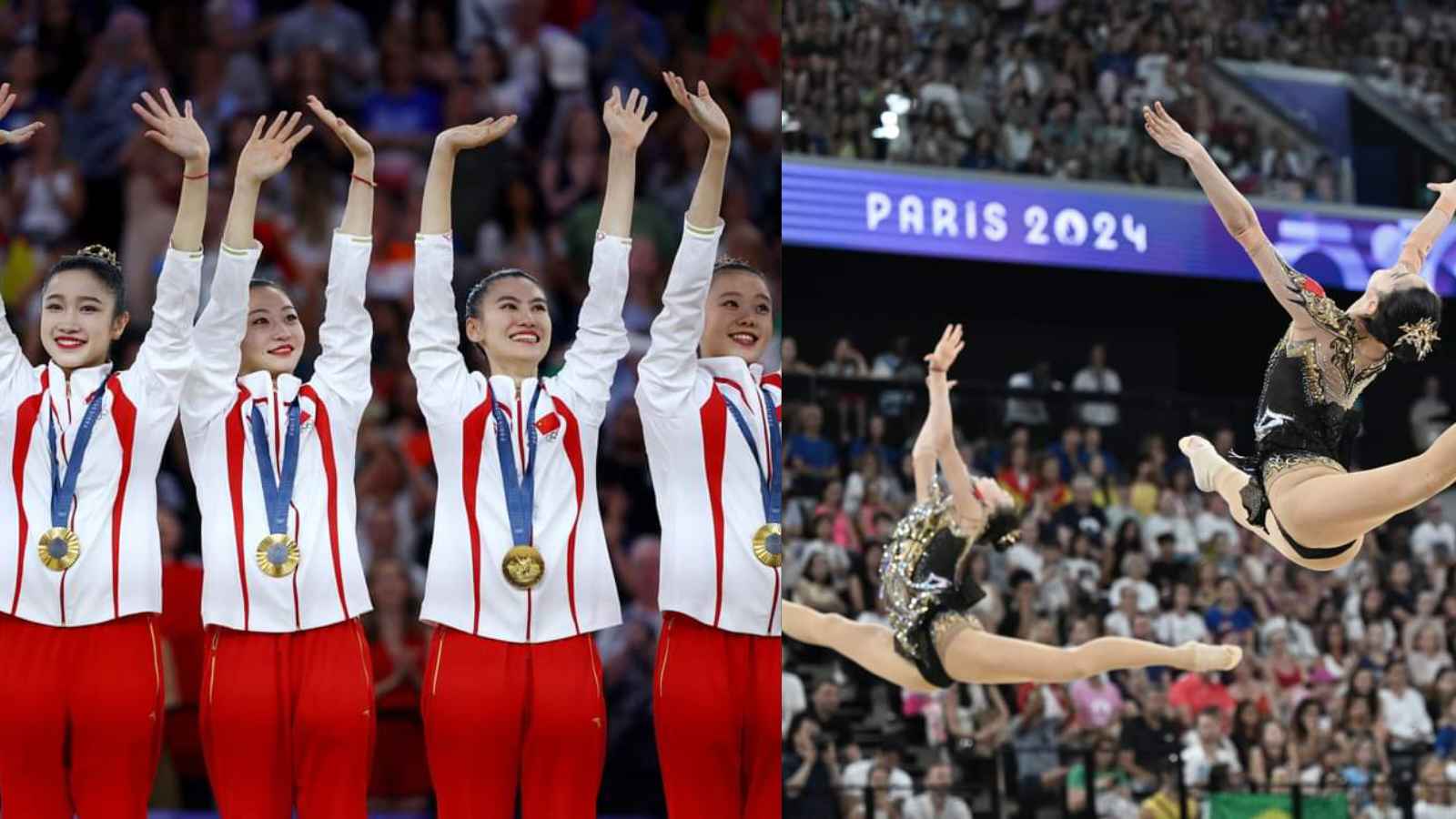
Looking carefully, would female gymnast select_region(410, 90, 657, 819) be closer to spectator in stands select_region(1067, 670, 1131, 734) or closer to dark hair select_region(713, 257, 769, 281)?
dark hair select_region(713, 257, 769, 281)

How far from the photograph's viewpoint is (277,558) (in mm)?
6016

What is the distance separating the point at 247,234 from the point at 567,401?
3.53 ft

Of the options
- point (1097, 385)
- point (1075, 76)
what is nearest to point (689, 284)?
point (1097, 385)

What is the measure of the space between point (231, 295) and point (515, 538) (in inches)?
44.2

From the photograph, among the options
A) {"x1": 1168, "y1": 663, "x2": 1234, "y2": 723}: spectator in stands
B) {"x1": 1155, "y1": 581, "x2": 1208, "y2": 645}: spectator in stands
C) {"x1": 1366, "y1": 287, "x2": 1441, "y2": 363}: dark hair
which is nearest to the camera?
{"x1": 1366, "y1": 287, "x2": 1441, "y2": 363}: dark hair

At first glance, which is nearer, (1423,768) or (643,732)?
(643,732)

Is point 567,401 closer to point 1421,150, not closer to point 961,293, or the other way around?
point 961,293

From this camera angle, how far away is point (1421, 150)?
16781 millimetres

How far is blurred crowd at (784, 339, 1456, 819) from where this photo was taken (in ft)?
38.5

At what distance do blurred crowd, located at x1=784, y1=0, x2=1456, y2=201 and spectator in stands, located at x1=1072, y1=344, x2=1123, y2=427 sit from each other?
144 centimetres

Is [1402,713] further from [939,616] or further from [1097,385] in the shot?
[939,616]

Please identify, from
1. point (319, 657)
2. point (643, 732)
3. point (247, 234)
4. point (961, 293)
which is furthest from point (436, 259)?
point (961, 293)

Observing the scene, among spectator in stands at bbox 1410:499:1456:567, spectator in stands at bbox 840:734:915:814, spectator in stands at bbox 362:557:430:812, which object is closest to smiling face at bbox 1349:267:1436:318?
spectator in stands at bbox 362:557:430:812

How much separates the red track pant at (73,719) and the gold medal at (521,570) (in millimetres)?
1208
